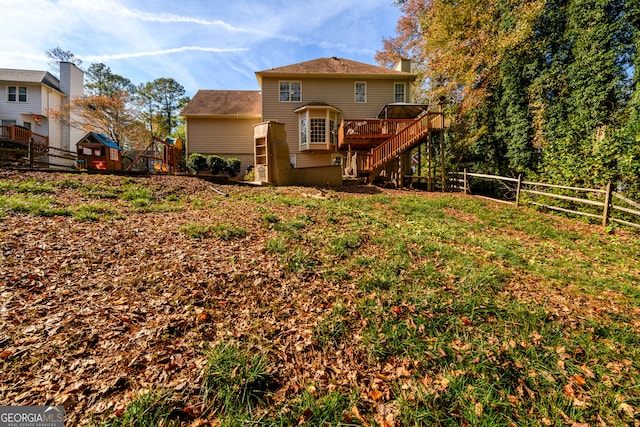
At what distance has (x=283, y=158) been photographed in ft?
40.7

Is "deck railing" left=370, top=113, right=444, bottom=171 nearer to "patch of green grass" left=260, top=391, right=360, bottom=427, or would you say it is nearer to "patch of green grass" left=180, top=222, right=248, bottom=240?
"patch of green grass" left=180, top=222, right=248, bottom=240

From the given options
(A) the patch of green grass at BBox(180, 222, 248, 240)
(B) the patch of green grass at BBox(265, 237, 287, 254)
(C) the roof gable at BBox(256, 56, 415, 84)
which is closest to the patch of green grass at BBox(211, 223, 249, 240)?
(A) the patch of green grass at BBox(180, 222, 248, 240)

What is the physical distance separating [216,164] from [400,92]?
45.2ft

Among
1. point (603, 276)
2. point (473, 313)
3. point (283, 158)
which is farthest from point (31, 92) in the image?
point (603, 276)

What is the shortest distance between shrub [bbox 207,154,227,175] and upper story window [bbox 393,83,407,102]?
12.8 metres

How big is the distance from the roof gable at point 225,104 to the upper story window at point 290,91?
2.25 meters

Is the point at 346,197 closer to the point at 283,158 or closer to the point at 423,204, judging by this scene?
the point at 423,204

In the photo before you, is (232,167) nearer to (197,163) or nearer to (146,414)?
(197,163)

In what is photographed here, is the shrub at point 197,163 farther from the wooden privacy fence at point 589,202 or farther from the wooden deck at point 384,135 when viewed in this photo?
the wooden privacy fence at point 589,202

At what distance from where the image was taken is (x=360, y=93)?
20578mm

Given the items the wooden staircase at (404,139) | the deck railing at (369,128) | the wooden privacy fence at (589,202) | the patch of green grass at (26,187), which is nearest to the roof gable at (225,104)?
the deck railing at (369,128)

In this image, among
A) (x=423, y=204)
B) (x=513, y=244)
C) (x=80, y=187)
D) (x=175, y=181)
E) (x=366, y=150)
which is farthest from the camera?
(x=366, y=150)

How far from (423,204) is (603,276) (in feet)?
17.4

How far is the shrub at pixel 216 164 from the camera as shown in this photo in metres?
17.0
